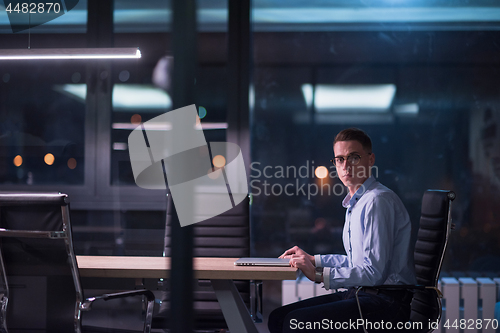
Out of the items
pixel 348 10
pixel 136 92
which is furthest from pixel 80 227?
pixel 348 10

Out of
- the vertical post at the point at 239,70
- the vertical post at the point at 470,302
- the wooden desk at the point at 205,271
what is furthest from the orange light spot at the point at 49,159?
the vertical post at the point at 470,302

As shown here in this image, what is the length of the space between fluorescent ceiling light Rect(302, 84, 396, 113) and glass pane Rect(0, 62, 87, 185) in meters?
2.34

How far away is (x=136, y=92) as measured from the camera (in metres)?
3.96

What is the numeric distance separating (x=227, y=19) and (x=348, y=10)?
1116 mm

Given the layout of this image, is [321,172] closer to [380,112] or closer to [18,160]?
[380,112]

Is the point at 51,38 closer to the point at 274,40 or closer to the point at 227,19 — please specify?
the point at 227,19

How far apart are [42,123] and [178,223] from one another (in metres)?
4.15

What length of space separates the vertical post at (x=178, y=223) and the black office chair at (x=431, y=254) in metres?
1.86

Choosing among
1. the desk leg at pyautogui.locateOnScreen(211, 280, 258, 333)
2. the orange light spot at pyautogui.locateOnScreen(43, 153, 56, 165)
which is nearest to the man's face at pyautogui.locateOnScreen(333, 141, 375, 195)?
the desk leg at pyautogui.locateOnScreen(211, 280, 258, 333)

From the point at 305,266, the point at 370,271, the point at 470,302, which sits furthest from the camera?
the point at 470,302

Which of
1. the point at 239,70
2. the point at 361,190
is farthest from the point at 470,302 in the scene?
the point at 239,70

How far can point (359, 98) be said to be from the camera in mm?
3807

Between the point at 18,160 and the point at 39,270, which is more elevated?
the point at 18,160

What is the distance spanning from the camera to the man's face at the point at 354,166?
85.0 inches
